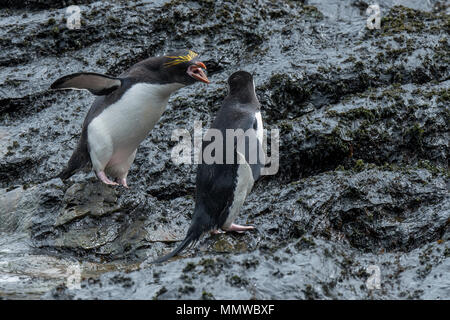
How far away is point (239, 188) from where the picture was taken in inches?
207

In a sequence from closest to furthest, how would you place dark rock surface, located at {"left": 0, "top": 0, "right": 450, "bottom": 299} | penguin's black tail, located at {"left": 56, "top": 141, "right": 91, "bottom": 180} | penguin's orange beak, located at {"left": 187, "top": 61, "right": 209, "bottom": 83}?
1. dark rock surface, located at {"left": 0, "top": 0, "right": 450, "bottom": 299}
2. penguin's orange beak, located at {"left": 187, "top": 61, "right": 209, "bottom": 83}
3. penguin's black tail, located at {"left": 56, "top": 141, "right": 91, "bottom": 180}

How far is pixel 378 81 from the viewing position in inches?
299

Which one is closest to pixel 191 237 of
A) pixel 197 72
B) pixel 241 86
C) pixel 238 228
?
pixel 238 228

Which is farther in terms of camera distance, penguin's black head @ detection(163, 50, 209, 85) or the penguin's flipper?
penguin's black head @ detection(163, 50, 209, 85)

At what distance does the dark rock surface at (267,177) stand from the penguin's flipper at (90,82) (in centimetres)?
94

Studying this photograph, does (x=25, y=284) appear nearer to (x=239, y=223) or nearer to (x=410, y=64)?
(x=239, y=223)

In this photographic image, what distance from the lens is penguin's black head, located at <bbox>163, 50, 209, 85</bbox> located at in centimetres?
598

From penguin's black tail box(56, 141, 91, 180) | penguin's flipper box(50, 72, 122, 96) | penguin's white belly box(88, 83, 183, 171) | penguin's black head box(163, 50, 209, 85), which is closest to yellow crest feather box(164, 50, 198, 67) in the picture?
penguin's black head box(163, 50, 209, 85)

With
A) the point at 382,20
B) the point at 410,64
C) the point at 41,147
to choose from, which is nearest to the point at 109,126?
the point at 41,147

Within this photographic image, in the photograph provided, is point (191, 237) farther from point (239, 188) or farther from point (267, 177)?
point (267, 177)

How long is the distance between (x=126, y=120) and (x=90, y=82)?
49 centimetres

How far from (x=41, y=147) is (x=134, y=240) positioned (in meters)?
2.35

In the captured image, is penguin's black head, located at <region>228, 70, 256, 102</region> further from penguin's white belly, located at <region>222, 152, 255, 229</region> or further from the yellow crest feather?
penguin's white belly, located at <region>222, 152, 255, 229</region>

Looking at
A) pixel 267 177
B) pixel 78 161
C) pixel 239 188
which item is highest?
pixel 239 188
